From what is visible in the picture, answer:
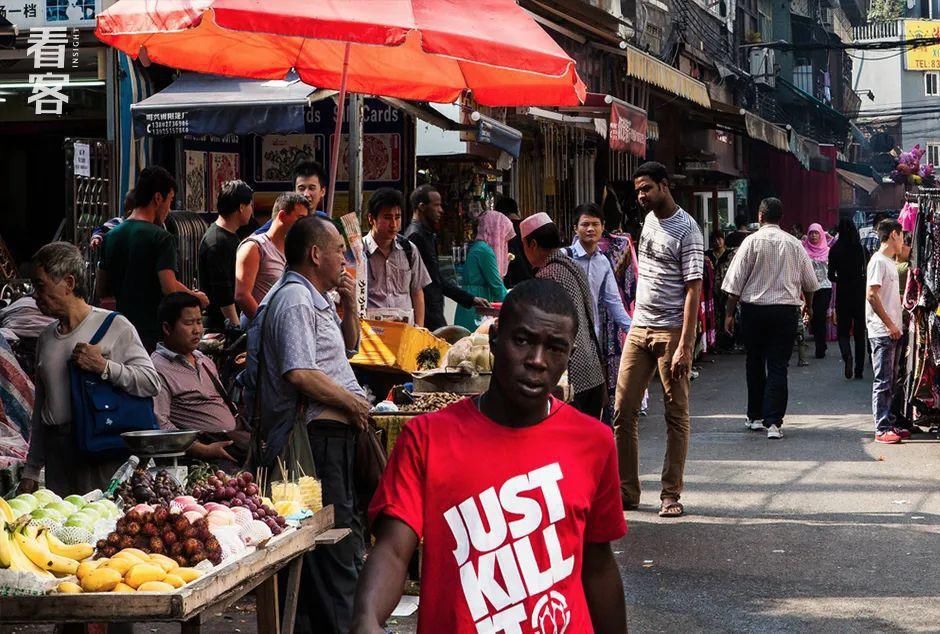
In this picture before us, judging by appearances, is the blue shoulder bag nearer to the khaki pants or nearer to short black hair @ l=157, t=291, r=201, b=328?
short black hair @ l=157, t=291, r=201, b=328

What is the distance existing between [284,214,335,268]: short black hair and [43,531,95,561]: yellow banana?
5.48 feet

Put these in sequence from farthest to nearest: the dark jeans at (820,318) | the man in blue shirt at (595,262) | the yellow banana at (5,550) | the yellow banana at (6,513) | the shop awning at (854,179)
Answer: the shop awning at (854,179) < the dark jeans at (820,318) < the man in blue shirt at (595,262) < the yellow banana at (6,513) < the yellow banana at (5,550)

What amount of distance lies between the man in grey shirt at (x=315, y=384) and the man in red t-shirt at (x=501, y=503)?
2728 mm

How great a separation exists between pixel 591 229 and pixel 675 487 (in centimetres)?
226

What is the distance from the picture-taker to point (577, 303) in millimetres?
9516

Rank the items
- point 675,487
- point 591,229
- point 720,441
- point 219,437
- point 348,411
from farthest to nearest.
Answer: point 720,441 < point 591,229 < point 675,487 < point 219,437 < point 348,411

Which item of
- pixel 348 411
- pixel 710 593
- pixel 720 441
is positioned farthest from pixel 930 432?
pixel 348 411

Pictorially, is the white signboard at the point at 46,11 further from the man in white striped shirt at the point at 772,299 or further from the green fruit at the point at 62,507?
the green fruit at the point at 62,507

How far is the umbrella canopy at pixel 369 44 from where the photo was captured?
21.5ft

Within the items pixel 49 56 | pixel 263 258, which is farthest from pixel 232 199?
pixel 49 56

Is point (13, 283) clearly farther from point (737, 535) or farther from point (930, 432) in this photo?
point (930, 432)

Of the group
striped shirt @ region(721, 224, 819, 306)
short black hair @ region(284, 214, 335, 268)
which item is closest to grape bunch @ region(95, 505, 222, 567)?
short black hair @ region(284, 214, 335, 268)

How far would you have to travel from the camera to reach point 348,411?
6.27 metres

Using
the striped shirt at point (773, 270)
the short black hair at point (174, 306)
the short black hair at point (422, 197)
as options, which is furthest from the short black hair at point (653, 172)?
the striped shirt at point (773, 270)
